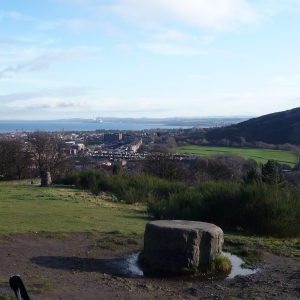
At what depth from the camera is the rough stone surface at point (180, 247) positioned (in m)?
7.85

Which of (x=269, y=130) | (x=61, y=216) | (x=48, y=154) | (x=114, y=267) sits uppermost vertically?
(x=269, y=130)

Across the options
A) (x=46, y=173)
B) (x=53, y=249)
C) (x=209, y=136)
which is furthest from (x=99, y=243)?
(x=209, y=136)

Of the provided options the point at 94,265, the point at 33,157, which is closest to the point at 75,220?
the point at 94,265

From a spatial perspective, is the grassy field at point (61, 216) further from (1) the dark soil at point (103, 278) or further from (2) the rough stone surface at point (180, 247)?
(2) the rough stone surface at point (180, 247)

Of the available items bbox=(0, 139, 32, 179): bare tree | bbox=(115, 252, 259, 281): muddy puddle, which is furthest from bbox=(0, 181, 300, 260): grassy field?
bbox=(0, 139, 32, 179): bare tree

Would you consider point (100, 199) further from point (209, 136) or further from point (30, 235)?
point (209, 136)

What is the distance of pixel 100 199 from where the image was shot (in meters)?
21.2

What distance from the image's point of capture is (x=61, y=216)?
1352 centimetres

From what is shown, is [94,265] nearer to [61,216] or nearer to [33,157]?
[61,216]

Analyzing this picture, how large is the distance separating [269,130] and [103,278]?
6576 cm

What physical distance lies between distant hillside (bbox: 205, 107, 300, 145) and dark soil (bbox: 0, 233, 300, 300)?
5396 cm

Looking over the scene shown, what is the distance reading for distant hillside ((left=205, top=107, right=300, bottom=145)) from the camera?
212 feet

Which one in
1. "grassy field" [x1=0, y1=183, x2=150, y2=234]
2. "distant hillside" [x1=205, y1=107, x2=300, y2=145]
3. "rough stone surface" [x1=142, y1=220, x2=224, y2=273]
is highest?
"distant hillside" [x1=205, y1=107, x2=300, y2=145]

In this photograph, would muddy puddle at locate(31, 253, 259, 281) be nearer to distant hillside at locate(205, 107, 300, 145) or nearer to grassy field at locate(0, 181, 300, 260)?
grassy field at locate(0, 181, 300, 260)
